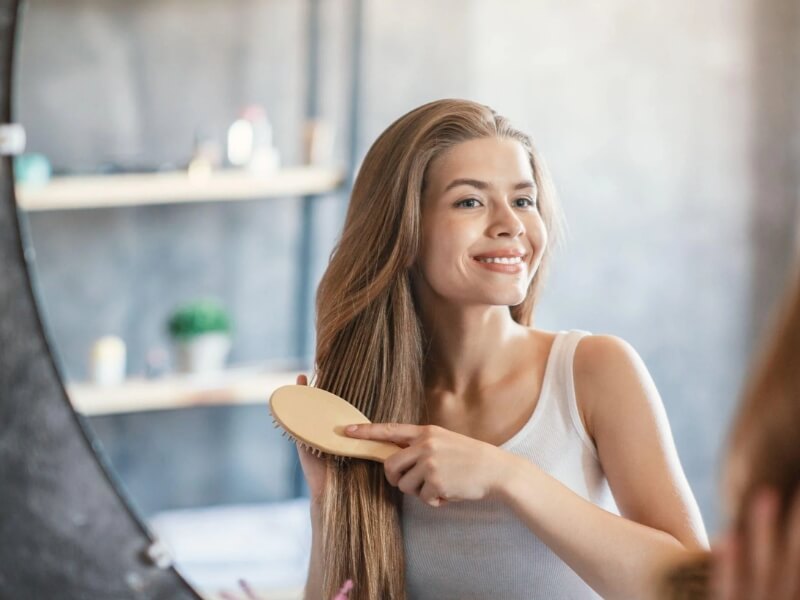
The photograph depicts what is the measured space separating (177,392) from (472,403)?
7.7 inches

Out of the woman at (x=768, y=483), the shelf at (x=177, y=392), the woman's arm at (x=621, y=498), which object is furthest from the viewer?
the shelf at (x=177, y=392)

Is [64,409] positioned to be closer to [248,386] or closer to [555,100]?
[248,386]

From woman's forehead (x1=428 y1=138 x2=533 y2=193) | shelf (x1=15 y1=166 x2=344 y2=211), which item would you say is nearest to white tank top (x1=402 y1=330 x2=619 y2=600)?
woman's forehead (x1=428 y1=138 x2=533 y2=193)

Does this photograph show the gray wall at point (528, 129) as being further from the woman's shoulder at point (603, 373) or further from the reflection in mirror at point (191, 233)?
the woman's shoulder at point (603, 373)

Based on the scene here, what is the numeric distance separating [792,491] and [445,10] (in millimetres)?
575

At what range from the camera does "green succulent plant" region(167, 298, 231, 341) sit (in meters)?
0.64

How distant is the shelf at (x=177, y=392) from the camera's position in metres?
0.56

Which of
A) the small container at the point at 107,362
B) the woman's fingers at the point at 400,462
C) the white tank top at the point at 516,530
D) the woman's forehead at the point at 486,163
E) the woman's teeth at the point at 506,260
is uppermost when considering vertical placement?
the woman's forehead at the point at 486,163

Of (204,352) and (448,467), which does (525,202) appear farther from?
(204,352)

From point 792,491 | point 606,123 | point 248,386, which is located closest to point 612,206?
point 606,123

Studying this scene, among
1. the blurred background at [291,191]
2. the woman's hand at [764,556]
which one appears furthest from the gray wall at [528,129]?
the woman's hand at [764,556]

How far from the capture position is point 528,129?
0.68m

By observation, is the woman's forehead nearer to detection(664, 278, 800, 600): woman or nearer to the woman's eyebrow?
the woman's eyebrow

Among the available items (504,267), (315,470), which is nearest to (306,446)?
(315,470)
